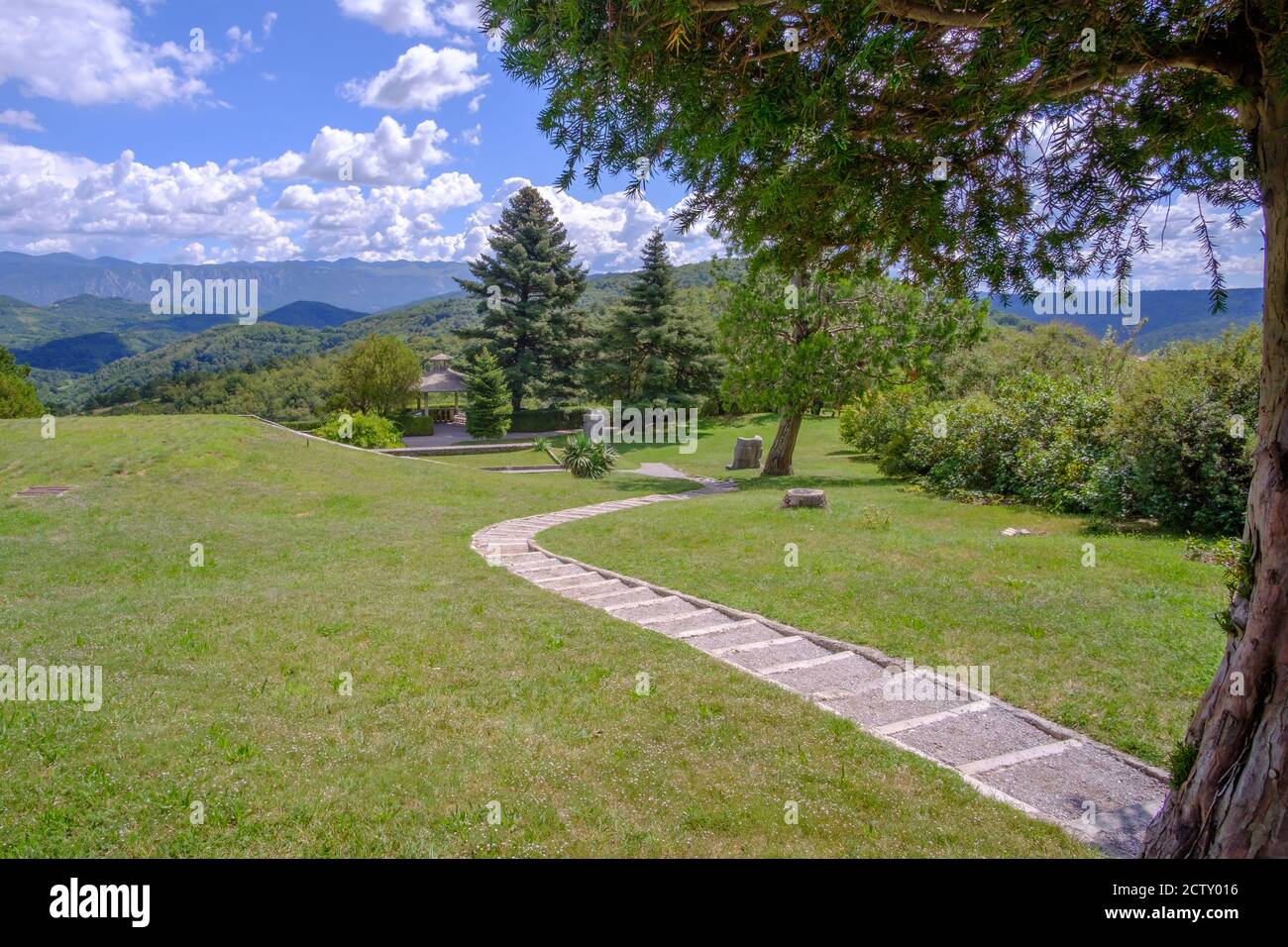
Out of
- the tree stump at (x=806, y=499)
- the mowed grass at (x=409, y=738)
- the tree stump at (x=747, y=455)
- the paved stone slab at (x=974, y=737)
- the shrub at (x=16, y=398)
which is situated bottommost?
the paved stone slab at (x=974, y=737)

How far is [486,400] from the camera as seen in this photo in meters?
34.9

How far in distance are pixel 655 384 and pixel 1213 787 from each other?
3260 centimetres

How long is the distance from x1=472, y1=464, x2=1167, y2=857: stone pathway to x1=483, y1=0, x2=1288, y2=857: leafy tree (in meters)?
0.70

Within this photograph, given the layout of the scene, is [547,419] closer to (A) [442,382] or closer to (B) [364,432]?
(A) [442,382]

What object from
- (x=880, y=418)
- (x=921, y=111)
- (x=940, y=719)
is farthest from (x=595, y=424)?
(x=921, y=111)

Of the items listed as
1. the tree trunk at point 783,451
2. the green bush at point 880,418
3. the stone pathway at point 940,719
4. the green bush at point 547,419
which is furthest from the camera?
the green bush at point 547,419

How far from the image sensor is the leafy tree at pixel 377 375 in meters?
35.9

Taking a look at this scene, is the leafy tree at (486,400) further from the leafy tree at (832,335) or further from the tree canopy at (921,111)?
the tree canopy at (921,111)

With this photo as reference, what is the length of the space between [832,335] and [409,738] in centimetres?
1671

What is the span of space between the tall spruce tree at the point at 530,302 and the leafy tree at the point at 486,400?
3.87m

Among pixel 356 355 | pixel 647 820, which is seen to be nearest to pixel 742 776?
pixel 647 820

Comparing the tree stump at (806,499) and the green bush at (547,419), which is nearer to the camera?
the tree stump at (806,499)

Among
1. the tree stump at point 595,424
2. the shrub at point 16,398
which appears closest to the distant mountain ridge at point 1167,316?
the tree stump at point 595,424

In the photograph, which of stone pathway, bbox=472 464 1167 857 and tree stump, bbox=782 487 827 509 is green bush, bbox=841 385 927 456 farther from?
stone pathway, bbox=472 464 1167 857
